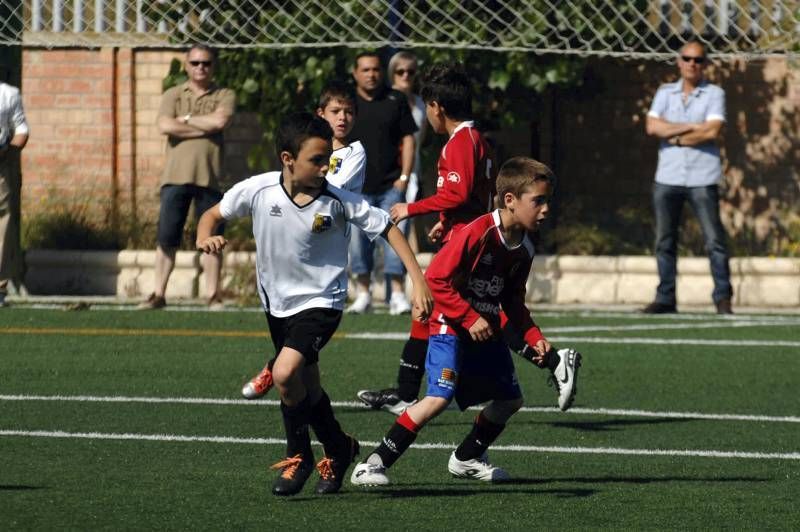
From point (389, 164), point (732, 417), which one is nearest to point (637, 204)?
point (389, 164)

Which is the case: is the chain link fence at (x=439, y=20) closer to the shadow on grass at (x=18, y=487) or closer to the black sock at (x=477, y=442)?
the black sock at (x=477, y=442)

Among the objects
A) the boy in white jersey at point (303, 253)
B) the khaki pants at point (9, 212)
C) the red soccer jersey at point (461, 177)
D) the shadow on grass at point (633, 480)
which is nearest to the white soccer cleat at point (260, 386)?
the red soccer jersey at point (461, 177)

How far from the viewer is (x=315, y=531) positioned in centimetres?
644

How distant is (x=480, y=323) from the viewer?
23.9 feet

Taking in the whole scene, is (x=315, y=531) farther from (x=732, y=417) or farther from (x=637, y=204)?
(x=637, y=204)

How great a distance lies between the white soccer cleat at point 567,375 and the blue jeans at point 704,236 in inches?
267

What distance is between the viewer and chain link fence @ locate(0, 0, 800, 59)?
1380 centimetres

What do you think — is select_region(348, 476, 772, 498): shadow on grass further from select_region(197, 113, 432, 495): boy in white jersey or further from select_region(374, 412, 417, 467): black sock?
select_region(197, 113, 432, 495): boy in white jersey

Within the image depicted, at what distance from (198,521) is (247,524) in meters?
0.17

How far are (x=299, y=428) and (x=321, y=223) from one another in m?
0.79

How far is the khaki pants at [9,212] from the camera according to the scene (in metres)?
14.7

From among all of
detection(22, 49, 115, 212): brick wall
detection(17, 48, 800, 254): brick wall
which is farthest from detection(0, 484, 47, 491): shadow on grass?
detection(22, 49, 115, 212): brick wall

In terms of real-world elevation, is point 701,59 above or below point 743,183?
above

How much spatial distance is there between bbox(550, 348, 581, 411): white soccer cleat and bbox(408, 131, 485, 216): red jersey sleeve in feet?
6.17
